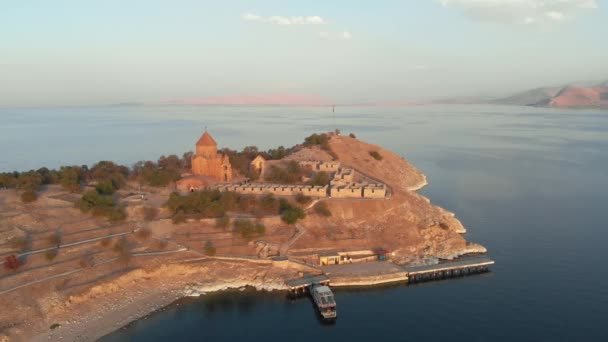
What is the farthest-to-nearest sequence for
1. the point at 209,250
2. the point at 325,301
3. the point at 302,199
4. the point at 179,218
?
the point at 302,199
the point at 179,218
the point at 209,250
the point at 325,301

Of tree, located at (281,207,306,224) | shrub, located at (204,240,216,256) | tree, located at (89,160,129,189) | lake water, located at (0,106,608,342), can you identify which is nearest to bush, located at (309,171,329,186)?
tree, located at (281,207,306,224)

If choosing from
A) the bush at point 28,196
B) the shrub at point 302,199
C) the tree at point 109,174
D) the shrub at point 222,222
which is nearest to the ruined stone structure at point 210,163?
the tree at point 109,174

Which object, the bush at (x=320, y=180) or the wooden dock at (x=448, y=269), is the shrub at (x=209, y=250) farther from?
the bush at (x=320, y=180)

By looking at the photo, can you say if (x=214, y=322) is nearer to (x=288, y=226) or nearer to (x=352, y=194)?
(x=288, y=226)

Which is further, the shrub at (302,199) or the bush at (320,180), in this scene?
the bush at (320,180)

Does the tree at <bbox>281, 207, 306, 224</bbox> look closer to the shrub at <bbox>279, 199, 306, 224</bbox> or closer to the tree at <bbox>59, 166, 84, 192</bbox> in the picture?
the shrub at <bbox>279, 199, 306, 224</bbox>

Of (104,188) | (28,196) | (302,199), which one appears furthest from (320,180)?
(28,196)

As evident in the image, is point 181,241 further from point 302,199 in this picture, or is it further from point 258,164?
point 258,164
